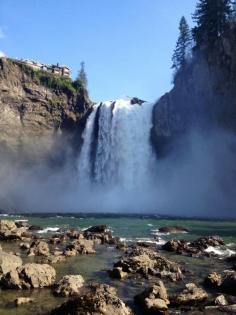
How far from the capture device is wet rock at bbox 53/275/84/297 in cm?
1343

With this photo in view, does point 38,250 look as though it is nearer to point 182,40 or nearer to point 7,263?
point 7,263

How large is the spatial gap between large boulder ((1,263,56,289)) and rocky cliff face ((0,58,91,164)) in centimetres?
5394

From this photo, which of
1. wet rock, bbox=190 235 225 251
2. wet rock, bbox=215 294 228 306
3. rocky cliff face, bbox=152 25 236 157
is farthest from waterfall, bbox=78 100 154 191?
wet rock, bbox=215 294 228 306

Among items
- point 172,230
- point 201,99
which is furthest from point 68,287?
point 201,99

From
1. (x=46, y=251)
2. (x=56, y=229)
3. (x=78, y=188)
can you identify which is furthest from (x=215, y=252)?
(x=78, y=188)

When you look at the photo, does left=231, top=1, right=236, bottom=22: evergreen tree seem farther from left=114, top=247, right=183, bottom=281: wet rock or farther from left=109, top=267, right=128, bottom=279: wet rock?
left=109, top=267, right=128, bottom=279: wet rock

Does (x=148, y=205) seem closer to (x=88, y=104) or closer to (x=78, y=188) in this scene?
(x=78, y=188)

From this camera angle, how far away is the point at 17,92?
68.5 metres

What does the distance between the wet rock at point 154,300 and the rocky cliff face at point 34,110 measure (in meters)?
57.2

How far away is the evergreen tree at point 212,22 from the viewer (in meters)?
62.5

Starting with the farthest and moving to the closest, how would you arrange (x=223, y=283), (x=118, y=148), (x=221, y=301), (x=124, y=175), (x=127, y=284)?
(x=118, y=148) < (x=124, y=175) < (x=127, y=284) < (x=223, y=283) < (x=221, y=301)

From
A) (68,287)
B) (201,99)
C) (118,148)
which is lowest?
Result: (68,287)

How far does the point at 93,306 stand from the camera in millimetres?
11070

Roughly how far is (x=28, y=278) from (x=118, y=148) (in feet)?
174
